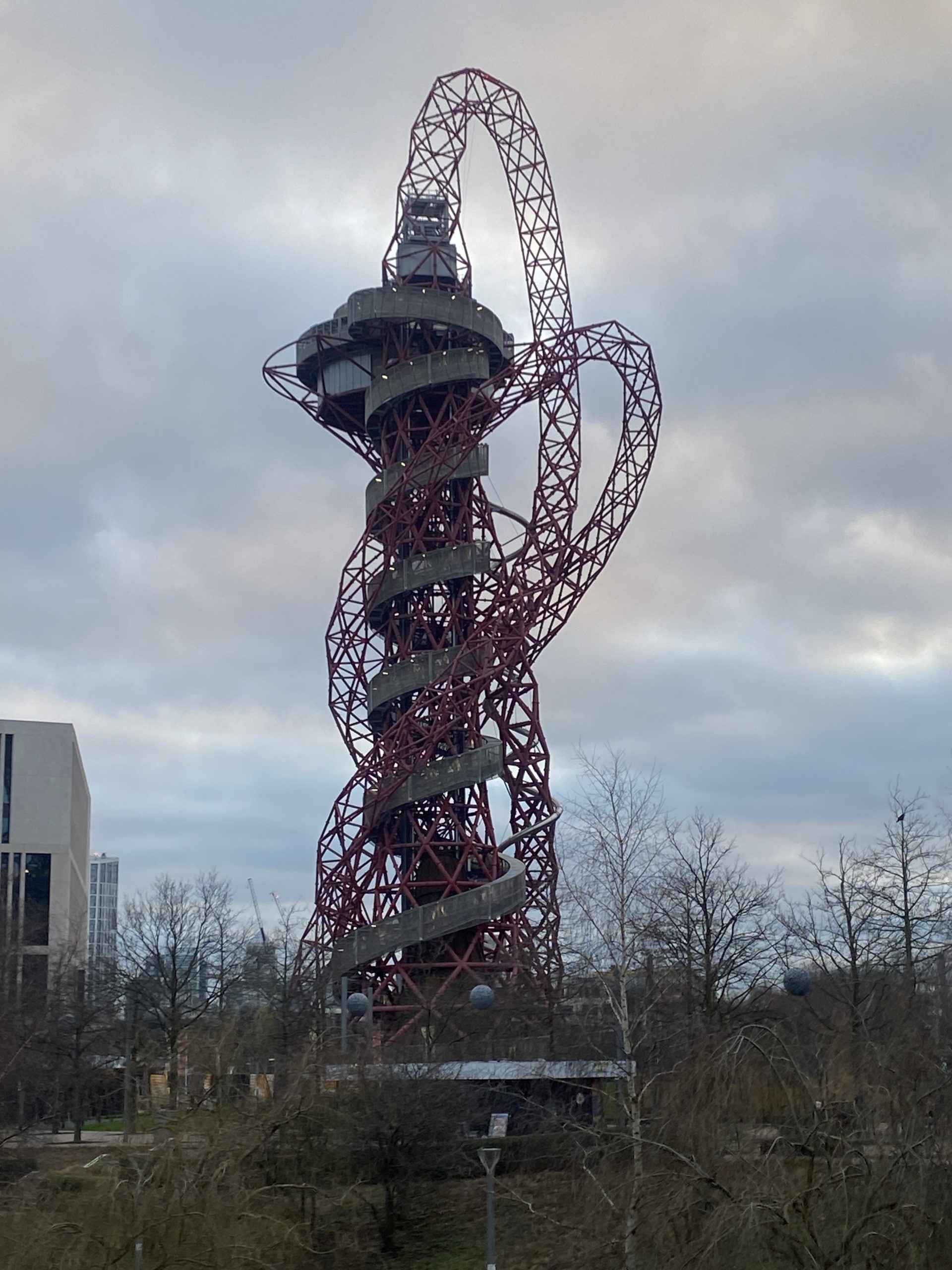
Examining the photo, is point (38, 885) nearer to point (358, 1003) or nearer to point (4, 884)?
point (4, 884)

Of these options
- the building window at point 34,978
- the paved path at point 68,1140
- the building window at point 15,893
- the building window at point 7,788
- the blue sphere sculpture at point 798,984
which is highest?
the building window at point 7,788

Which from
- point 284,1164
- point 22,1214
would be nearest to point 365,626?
point 284,1164

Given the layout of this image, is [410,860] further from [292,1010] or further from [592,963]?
[592,963]

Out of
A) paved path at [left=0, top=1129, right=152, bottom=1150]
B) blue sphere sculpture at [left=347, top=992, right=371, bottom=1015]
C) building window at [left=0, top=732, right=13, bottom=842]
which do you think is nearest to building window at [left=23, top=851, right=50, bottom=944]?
building window at [left=0, top=732, right=13, bottom=842]

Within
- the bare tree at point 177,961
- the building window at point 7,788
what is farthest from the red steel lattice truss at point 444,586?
the building window at point 7,788

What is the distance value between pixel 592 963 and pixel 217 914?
32311 mm

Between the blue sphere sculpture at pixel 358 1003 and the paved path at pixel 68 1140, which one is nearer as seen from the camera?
the paved path at pixel 68 1140

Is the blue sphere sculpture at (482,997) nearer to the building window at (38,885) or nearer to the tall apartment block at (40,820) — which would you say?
the tall apartment block at (40,820)

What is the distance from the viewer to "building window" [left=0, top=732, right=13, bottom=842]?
7356 cm

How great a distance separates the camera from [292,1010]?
41531 mm

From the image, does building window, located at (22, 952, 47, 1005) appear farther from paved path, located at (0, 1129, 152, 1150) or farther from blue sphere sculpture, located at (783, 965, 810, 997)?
blue sphere sculpture, located at (783, 965, 810, 997)

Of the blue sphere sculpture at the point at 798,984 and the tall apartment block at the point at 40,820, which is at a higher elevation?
the tall apartment block at the point at 40,820

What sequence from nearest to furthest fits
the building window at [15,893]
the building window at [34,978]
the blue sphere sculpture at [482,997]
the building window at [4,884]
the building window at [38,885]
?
the blue sphere sculpture at [482,997], the building window at [34,978], the building window at [4,884], the building window at [15,893], the building window at [38,885]

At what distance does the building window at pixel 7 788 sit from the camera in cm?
7356
